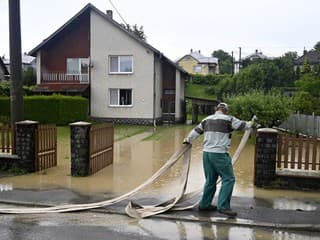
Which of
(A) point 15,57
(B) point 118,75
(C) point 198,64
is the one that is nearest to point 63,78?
(B) point 118,75

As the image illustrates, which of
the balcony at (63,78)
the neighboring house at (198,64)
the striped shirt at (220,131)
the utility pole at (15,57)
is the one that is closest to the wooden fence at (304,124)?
the utility pole at (15,57)

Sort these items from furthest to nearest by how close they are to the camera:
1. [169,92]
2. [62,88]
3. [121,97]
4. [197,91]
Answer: [197,91]
[169,92]
[121,97]
[62,88]

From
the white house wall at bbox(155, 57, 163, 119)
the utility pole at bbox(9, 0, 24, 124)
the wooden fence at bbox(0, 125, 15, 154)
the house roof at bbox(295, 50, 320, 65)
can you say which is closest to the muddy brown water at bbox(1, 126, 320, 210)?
the wooden fence at bbox(0, 125, 15, 154)

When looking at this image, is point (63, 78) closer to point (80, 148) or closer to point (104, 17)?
point (104, 17)

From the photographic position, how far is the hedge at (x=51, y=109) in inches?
1141

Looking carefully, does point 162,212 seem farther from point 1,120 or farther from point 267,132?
point 1,120

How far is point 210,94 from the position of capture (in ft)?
202

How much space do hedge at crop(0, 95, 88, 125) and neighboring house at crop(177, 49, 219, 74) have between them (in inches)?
2620

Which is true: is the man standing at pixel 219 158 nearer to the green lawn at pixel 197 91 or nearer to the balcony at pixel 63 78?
the balcony at pixel 63 78

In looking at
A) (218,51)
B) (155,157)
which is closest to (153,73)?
(155,157)

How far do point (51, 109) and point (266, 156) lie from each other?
72.2 ft

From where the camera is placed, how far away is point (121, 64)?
111 ft

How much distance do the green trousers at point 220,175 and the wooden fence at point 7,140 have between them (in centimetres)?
586

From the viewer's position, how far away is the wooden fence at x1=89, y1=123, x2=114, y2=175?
11.0 metres
